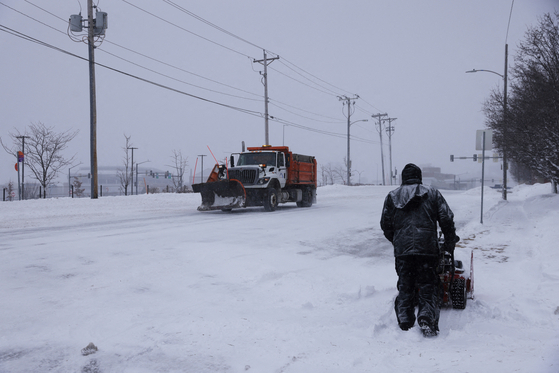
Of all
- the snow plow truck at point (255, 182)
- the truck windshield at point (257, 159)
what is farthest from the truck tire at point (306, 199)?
the truck windshield at point (257, 159)

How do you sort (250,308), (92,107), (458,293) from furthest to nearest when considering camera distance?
(92,107) < (250,308) < (458,293)

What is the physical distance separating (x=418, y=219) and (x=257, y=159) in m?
13.9

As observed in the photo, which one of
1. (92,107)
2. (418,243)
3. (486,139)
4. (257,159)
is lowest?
(418,243)

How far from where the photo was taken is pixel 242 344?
3.92 metres

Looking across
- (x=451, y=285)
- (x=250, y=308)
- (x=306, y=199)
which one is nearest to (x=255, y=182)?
(x=306, y=199)

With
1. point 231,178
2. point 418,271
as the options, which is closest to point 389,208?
point 418,271

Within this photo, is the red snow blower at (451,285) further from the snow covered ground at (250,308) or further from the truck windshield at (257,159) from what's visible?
the truck windshield at (257,159)

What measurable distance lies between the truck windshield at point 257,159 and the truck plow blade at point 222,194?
182 cm

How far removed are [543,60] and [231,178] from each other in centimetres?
1495

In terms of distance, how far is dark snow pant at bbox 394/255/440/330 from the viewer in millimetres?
4266

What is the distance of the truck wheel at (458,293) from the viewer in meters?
4.82

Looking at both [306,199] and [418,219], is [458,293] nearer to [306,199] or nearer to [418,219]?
[418,219]

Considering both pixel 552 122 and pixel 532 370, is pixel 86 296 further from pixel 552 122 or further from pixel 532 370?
pixel 552 122

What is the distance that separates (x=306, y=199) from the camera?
2048 centimetres
